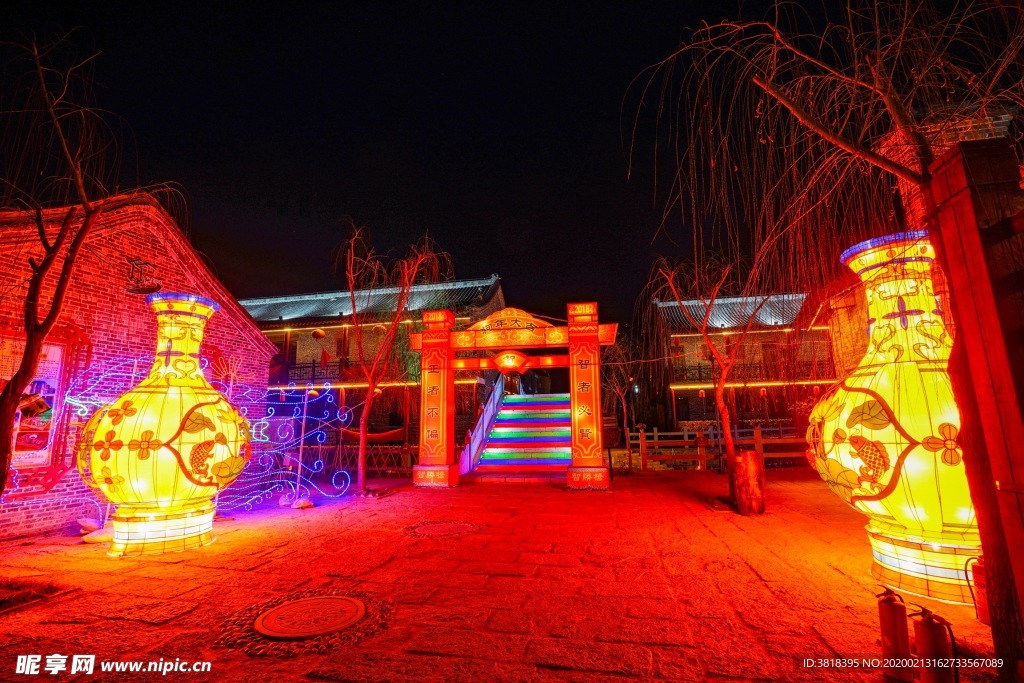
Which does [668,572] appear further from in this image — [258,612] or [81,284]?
[81,284]

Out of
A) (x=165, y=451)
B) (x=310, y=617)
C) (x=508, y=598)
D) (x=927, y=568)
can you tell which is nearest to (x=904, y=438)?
(x=927, y=568)

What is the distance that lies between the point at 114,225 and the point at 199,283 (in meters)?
1.85

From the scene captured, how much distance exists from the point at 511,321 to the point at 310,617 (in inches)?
346

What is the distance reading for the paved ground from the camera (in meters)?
2.63

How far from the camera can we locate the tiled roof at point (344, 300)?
23175mm

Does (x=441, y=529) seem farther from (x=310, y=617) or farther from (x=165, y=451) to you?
Result: (x=165, y=451)

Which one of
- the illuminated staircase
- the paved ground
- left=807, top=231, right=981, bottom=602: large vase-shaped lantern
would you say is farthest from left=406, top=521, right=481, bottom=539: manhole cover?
the illuminated staircase

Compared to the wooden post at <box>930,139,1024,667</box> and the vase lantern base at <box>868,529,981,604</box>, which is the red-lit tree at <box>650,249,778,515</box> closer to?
the wooden post at <box>930,139,1024,667</box>

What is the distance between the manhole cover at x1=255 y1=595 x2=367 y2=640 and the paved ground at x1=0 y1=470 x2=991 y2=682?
17 cm

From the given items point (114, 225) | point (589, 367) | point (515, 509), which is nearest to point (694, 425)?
point (589, 367)

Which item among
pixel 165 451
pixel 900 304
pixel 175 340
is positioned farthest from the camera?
pixel 175 340

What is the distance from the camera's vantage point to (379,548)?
517 centimetres

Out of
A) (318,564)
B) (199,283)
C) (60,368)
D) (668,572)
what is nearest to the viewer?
(668,572)

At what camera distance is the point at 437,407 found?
11.1 metres
